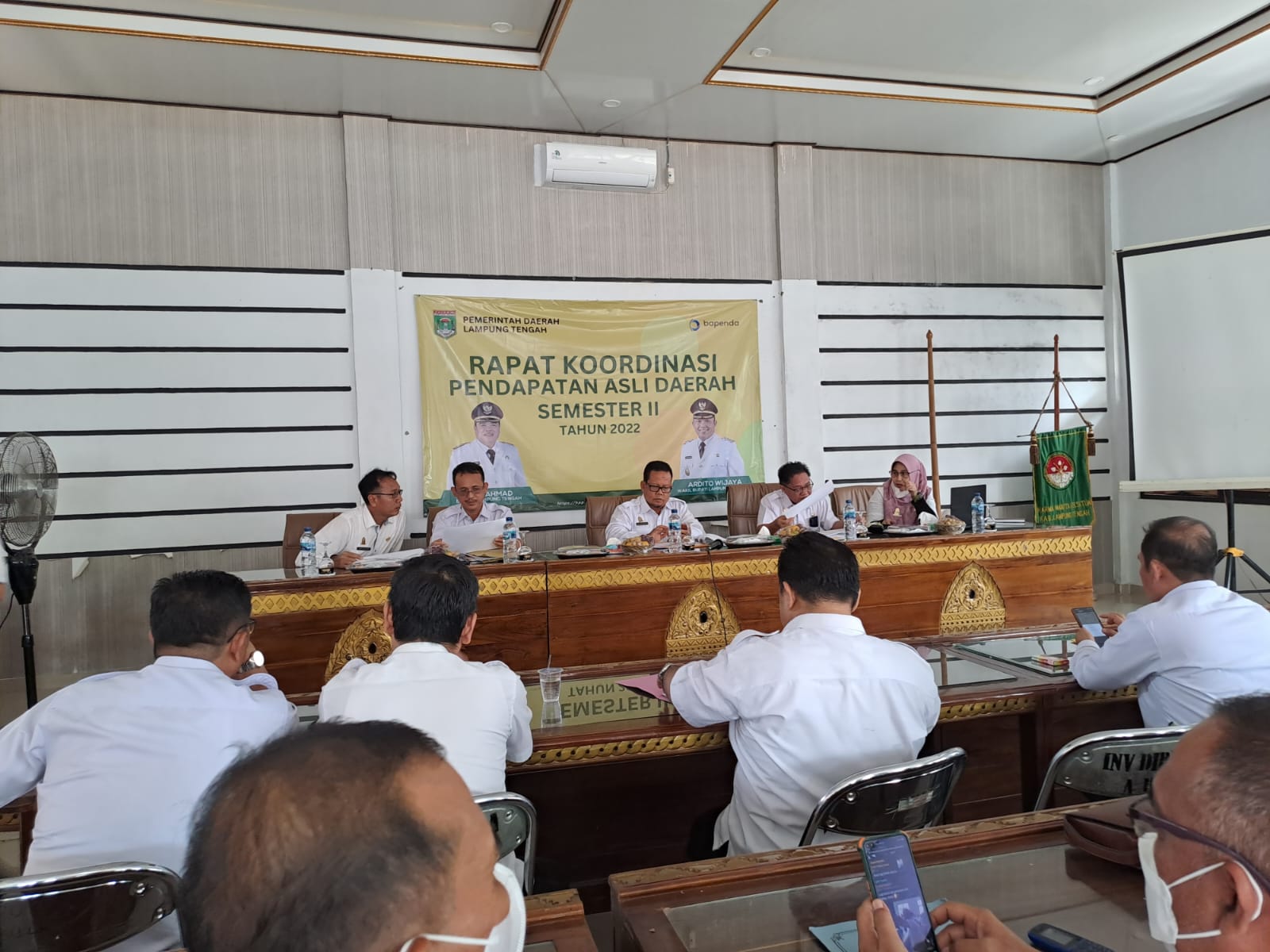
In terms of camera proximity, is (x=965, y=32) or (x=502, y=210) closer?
(x=965, y=32)

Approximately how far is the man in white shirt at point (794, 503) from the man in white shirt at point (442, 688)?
326cm

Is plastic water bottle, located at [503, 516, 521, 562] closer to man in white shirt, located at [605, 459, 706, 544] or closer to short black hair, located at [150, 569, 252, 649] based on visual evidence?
man in white shirt, located at [605, 459, 706, 544]

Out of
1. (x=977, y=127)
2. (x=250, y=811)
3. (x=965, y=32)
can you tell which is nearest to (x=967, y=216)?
(x=977, y=127)

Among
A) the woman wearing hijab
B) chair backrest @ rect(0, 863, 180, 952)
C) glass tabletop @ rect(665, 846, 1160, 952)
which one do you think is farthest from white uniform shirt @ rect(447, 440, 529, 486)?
glass tabletop @ rect(665, 846, 1160, 952)

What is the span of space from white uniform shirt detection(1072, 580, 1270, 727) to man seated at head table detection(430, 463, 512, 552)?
2.83m

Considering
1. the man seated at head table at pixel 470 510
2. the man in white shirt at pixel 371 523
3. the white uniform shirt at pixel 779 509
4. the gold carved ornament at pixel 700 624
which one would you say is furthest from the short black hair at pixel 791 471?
the man in white shirt at pixel 371 523

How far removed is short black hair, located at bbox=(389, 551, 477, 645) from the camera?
1.73 metres

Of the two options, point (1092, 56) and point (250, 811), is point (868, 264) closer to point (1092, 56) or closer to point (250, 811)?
point (1092, 56)

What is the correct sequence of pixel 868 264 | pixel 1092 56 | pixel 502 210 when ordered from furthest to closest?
1. pixel 868 264
2. pixel 502 210
3. pixel 1092 56

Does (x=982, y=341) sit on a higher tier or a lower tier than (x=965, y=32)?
lower

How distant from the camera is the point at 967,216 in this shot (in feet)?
21.4

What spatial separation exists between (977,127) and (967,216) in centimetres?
77

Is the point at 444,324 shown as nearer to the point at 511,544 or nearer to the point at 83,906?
the point at 511,544

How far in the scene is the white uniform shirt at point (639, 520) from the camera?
4664 millimetres
